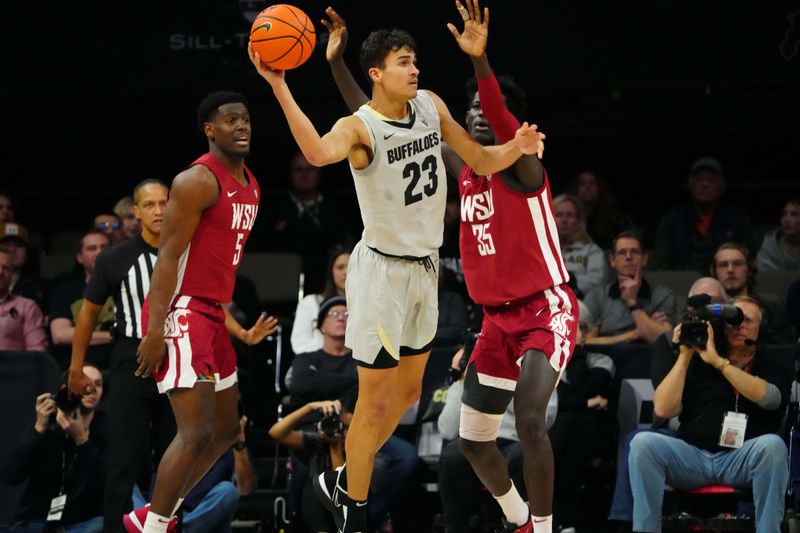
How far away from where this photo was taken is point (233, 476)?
895cm

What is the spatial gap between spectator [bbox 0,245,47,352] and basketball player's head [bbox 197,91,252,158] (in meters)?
3.32

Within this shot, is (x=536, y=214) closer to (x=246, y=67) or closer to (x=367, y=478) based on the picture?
(x=367, y=478)

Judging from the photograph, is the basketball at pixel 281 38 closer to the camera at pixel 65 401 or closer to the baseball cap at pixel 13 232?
the camera at pixel 65 401

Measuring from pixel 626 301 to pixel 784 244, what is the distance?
5.58ft

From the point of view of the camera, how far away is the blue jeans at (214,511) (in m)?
8.13

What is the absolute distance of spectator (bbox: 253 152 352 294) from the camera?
11188 mm

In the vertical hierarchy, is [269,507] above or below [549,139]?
below

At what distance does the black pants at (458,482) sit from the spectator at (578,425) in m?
0.25

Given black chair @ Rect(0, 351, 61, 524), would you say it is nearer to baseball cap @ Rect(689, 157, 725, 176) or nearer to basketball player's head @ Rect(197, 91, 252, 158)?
basketball player's head @ Rect(197, 91, 252, 158)

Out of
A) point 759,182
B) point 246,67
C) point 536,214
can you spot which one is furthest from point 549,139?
point 536,214

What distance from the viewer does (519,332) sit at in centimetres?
691

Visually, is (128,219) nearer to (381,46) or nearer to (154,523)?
(154,523)

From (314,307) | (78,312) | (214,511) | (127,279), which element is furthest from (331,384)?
(78,312)

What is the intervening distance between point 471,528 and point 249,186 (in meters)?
2.68
